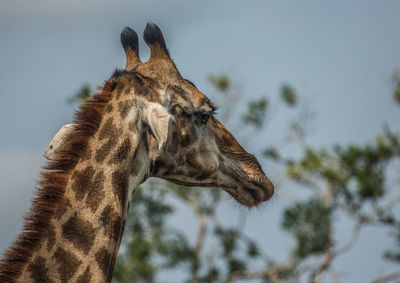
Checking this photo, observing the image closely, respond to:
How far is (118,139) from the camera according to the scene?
5.10 metres

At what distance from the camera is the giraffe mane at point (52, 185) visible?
181 inches

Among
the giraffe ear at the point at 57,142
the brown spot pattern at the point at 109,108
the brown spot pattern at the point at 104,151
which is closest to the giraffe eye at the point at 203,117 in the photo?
the brown spot pattern at the point at 109,108

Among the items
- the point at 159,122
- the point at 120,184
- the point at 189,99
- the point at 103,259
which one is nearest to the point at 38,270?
the point at 103,259

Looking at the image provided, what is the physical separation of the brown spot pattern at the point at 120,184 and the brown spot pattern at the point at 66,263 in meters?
0.53

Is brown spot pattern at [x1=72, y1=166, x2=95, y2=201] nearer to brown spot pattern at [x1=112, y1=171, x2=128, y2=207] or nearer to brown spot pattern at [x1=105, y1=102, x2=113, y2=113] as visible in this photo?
brown spot pattern at [x1=112, y1=171, x2=128, y2=207]

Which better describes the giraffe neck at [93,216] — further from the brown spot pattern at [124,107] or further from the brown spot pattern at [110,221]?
the brown spot pattern at [124,107]

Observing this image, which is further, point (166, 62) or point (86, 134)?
point (166, 62)

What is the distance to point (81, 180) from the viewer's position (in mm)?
4895

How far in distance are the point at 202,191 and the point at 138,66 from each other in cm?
1678

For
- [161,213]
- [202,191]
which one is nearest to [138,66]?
[161,213]

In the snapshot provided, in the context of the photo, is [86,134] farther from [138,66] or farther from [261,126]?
Answer: [261,126]

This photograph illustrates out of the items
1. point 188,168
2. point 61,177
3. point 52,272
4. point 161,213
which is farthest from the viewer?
point 161,213

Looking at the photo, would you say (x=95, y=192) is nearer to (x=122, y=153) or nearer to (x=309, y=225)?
(x=122, y=153)

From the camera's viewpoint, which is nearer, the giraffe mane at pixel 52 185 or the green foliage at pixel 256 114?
the giraffe mane at pixel 52 185
